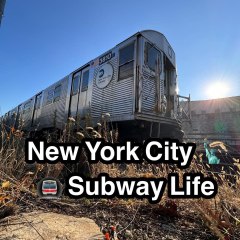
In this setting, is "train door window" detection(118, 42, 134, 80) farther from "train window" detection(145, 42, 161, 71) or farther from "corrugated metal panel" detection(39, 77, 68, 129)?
"corrugated metal panel" detection(39, 77, 68, 129)

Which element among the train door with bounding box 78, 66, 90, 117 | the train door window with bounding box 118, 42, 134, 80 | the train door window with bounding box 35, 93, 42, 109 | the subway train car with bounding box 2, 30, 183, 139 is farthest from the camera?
the train door window with bounding box 35, 93, 42, 109

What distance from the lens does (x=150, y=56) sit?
19.7 ft

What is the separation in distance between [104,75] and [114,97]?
0.97m

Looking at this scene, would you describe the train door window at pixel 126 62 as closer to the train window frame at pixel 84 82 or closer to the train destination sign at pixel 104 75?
the train destination sign at pixel 104 75

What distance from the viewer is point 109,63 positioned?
6.33 meters

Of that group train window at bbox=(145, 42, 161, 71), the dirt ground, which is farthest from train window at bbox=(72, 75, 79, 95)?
the dirt ground

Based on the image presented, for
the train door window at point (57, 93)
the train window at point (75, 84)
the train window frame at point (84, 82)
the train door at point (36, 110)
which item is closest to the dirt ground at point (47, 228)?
the train window frame at point (84, 82)

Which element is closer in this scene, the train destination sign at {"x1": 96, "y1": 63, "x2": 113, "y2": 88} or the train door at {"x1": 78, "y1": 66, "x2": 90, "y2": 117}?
the train destination sign at {"x1": 96, "y1": 63, "x2": 113, "y2": 88}

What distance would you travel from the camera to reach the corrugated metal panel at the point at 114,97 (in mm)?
5433

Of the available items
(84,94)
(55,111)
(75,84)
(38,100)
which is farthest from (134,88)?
(38,100)

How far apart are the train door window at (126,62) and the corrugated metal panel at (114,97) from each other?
5.8 inches

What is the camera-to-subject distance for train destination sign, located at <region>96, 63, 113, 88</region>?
6.22 meters

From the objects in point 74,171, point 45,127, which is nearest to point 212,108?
point 45,127

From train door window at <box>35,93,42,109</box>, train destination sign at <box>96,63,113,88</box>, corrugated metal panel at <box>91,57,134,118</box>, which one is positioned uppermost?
train door window at <box>35,93,42,109</box>
